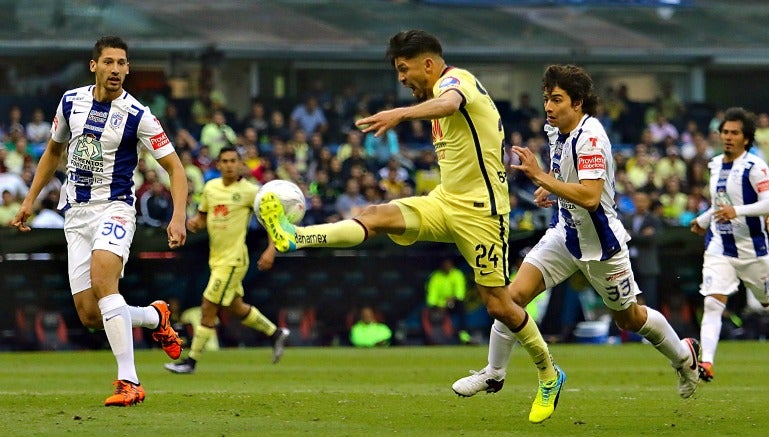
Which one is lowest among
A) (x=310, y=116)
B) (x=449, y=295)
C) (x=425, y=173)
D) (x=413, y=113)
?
(x=449, y=295)

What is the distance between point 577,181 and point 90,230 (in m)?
3.47

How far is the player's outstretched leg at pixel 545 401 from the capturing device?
948 cm

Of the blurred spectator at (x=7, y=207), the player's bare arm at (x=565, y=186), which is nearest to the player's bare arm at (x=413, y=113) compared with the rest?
the player's bare arm at (x=565, y=186)

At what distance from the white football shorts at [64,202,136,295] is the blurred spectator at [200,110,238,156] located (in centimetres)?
1386

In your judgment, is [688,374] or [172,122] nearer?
[688,374]

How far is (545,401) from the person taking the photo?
9.59m

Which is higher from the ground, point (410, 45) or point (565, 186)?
point (410, 45)

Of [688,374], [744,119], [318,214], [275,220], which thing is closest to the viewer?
[275,220]

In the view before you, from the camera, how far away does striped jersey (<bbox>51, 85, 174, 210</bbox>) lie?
33.7 ft

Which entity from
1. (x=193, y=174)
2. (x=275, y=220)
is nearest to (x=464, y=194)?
(x=275, y=220)

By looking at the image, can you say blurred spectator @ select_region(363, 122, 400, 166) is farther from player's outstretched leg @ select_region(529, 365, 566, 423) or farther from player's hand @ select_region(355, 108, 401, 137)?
player's hand @ select_region(355, 108, 401, 137)

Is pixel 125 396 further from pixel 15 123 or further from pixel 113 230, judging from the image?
pixel 15 123

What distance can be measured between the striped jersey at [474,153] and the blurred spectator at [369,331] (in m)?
10.7

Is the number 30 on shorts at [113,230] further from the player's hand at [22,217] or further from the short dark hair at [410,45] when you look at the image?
the short dark hair at [410,45]
